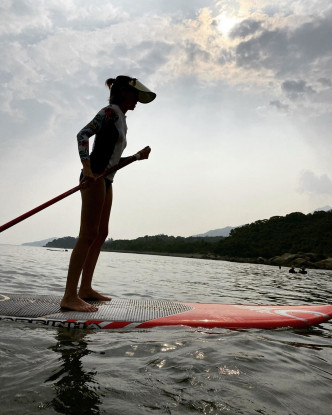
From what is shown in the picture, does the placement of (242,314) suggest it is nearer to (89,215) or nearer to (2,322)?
(89,215)

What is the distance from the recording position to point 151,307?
409 centimetres

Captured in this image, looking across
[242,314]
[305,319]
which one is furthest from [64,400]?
[305,319]

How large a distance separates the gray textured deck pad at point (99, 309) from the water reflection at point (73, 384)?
81 centimetres

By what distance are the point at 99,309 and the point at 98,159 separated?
1.81 metres

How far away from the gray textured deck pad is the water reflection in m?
0.81

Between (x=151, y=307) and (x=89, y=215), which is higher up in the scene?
(x=89, y=215)

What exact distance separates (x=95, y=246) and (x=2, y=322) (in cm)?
138

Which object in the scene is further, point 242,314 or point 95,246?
point 95,246

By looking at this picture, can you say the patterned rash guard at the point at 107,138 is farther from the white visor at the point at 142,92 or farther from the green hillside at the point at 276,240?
the green hillside at the point at 276,240

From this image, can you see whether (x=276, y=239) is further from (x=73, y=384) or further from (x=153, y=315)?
(x=73, y=384)

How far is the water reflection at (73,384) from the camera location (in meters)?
1.59

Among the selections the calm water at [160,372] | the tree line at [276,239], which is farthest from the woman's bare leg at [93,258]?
the tree line at [276,239]

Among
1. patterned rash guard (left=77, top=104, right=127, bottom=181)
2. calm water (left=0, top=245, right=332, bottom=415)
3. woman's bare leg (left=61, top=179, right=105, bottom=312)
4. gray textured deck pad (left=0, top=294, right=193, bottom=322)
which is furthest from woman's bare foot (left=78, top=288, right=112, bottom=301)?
patterned rash guard (left=77, top=104, right=127, bottom=181)

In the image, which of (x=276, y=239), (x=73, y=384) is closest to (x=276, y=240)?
(x=276, y=239)
